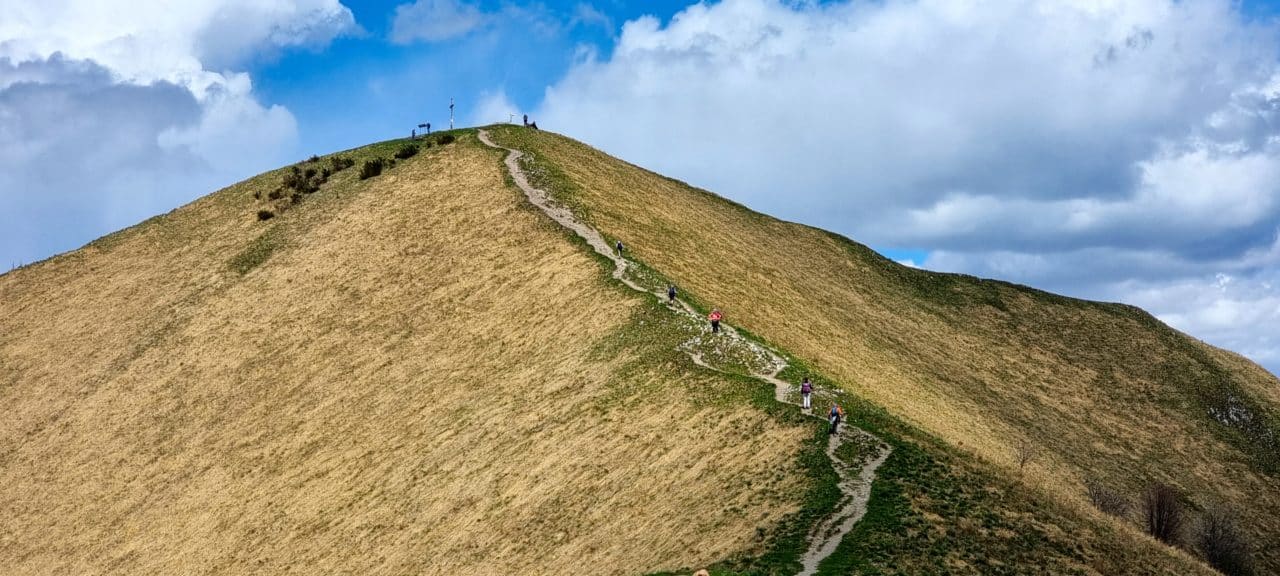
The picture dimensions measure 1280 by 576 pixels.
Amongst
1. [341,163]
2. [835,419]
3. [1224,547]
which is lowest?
[1224,547]

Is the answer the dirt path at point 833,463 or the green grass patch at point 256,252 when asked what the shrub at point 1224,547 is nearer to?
the dirt path at point 833,463

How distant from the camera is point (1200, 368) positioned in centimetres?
9825

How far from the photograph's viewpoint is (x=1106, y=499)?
210 ft

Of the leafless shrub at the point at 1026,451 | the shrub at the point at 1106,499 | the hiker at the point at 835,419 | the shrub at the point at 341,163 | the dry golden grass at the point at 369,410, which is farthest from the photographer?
the shrub at the point at 341,163

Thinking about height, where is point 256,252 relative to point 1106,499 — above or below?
above

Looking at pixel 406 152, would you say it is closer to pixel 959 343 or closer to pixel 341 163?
pixel 341 163

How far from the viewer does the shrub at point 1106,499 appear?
61.4 metres

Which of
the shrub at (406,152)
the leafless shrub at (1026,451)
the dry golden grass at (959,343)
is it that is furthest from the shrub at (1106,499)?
the shrub at (406,152)

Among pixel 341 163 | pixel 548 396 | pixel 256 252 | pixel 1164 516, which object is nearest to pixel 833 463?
pixel 548 396

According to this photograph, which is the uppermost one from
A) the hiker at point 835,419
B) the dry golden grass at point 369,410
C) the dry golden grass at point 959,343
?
the dry golden grass at point 959,343

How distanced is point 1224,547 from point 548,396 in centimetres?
3781

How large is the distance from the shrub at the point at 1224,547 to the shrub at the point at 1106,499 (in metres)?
4.23

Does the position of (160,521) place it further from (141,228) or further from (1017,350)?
(1017,350)

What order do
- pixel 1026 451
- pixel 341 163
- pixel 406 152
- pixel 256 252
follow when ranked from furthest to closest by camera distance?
pixel 341 163
pixel 406 152
pixel 256 252
pixel 1026 451
